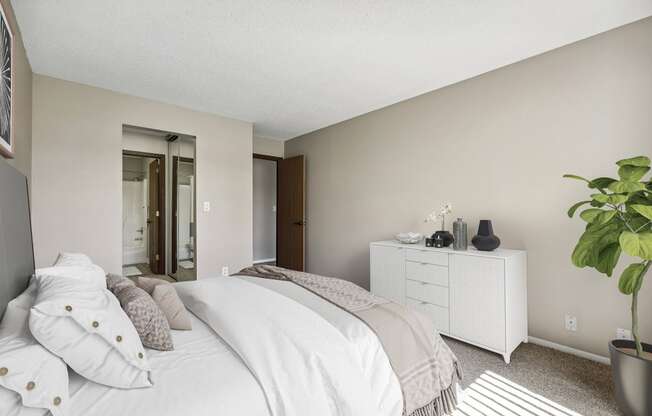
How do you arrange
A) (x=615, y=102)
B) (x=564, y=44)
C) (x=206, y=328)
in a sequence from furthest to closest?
(x=564, y=44), (x=615, y=102), (x=206, y=328)

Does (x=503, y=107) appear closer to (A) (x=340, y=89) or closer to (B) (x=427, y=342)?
(A) (x=340, y=89)

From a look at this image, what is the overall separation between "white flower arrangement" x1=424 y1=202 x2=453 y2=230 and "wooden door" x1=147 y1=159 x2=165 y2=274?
434cm

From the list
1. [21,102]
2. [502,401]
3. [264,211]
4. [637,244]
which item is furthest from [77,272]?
[264,211]

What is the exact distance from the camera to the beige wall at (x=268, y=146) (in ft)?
17.1

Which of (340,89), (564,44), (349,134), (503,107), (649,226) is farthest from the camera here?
(349,134)

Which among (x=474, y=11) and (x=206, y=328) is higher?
(x=474, y=11)

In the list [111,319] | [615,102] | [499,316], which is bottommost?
[499,316]

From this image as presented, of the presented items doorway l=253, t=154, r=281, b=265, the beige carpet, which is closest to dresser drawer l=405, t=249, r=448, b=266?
the beige carpet

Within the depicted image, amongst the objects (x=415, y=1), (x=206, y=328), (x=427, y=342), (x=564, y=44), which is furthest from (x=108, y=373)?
(x=564, y=44)

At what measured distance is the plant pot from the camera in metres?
1.63

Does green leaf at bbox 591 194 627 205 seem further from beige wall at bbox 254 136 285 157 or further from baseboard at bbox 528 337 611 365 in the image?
beige wall at bbox 254 136 285 157

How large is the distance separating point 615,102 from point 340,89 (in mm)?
2303

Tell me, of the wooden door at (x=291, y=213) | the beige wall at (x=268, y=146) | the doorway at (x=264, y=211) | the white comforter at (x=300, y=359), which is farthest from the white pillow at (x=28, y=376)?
the doorway at (x=264, y=211)

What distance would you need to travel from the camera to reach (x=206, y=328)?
Answer: 61.0 inches
